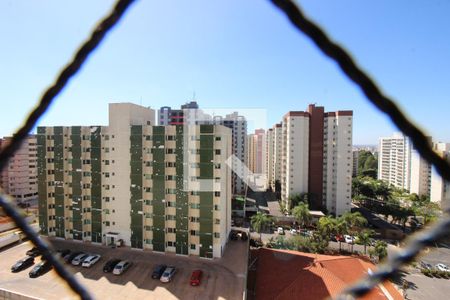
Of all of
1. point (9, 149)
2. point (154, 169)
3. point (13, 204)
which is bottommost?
point (154, 169)

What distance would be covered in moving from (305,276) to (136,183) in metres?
7.04

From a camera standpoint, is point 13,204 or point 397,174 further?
point 397,174

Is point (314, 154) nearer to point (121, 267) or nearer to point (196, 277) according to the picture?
point (196, 277)

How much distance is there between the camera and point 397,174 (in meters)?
28.1

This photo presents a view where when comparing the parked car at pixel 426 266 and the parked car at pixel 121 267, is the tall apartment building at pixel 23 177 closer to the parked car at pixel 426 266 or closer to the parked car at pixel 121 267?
the parked car at pixel 121 267

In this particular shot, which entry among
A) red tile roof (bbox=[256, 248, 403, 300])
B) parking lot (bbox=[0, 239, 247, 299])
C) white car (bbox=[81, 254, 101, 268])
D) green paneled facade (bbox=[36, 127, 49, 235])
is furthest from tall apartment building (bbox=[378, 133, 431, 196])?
green paneled facade (bbox=[36, 127, 49, 235])

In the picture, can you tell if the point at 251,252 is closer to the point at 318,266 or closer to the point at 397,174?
the point at 318,266

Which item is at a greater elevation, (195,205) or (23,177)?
(195,205)

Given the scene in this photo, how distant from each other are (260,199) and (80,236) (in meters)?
15.1

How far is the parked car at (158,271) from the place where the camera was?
289 inches

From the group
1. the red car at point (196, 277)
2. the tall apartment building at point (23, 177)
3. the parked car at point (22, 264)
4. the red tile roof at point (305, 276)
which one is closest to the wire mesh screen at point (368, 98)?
the red tile roof at point (305, 276)

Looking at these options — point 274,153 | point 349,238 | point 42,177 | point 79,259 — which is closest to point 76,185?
point 42,177

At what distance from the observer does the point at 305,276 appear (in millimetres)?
7055

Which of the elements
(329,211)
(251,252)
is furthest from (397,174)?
(251,252)
